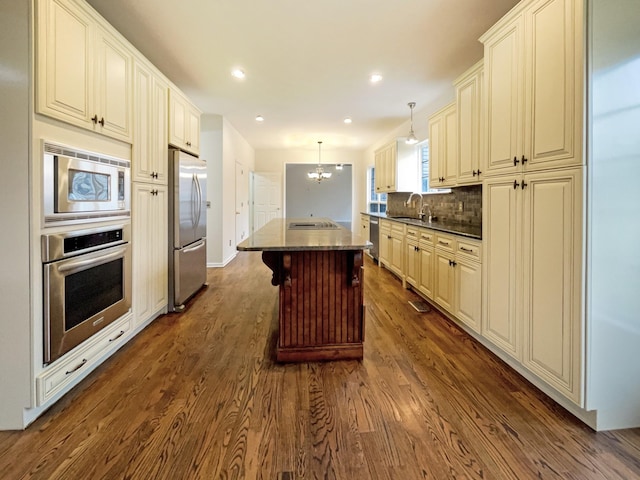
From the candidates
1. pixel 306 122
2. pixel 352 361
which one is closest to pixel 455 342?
pixel 352 361

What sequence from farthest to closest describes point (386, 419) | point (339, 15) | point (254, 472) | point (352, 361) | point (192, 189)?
1. point (192, 189)
2. point (339, 15)
3. point (352, 361)
4. point (386, 419)
5. point (254, 472)

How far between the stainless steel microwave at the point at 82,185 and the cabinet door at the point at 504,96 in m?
2.62

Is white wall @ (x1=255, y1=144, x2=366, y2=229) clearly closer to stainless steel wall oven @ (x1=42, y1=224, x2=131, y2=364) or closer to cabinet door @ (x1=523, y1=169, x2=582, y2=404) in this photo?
Result: stainless steel wall oven @ (x1=42, y1=224, x2=131, y2=364)

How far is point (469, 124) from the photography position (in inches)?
123

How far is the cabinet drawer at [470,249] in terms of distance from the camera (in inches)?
103

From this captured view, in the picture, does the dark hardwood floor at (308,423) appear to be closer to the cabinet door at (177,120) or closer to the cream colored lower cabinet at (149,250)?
the cream colored lower cabinet at (149,250)

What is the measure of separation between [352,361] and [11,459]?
182cm

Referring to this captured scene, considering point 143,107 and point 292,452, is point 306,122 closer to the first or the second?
point 143,107

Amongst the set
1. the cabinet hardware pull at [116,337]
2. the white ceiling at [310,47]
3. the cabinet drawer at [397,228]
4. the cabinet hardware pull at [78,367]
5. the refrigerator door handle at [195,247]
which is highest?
the white ceiling at [310,47]

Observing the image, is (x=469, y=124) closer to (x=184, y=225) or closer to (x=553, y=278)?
(x=553, y=278)

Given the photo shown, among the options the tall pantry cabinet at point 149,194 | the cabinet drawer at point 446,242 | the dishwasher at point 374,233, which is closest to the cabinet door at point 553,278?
the cabinet drawer at point 446,242

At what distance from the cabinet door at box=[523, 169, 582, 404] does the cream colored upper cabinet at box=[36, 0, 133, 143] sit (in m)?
2.65

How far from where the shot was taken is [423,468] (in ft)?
4.61

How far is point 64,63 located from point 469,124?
306cm
